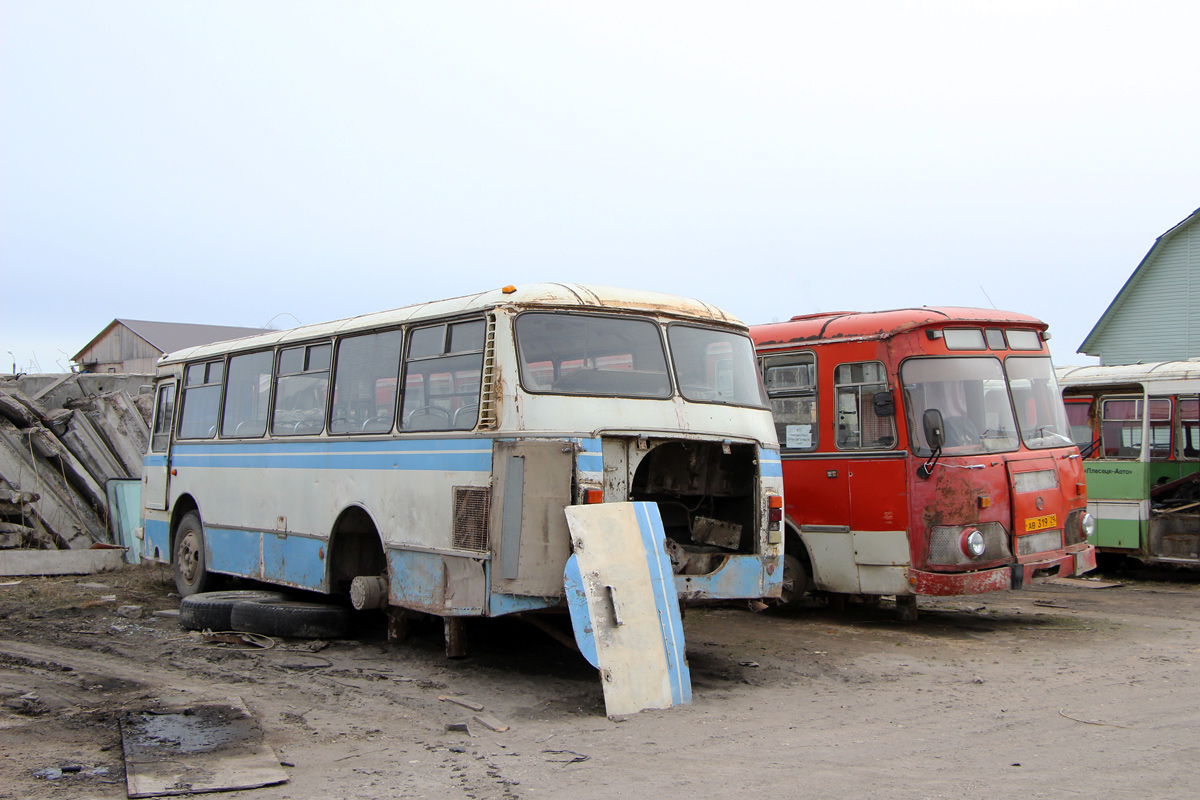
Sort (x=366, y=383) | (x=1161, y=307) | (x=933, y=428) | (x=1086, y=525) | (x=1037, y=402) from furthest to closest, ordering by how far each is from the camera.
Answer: (x=1161, y=307) → (x=1086, y=525) → (x=1037, y=402) → (x=933, y=428) → (x=366, y=383)

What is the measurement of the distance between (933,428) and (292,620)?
579cm

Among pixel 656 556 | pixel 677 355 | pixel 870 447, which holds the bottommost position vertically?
pixel 656 556

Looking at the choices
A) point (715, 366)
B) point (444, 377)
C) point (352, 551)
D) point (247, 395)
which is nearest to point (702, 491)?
point (715, 366)

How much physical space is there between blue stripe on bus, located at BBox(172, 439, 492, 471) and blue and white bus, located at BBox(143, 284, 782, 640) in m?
0.02

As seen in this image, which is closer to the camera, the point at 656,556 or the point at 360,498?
the point at 656,556

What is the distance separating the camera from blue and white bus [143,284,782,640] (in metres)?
7.21

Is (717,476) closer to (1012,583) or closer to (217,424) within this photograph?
(1012,583)

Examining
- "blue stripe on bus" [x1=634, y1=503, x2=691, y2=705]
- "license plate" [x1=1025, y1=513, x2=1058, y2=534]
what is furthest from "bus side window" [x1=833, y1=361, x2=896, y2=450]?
"blue stripe on bus" [x1=634, y1=503, x2=691, y2=705]

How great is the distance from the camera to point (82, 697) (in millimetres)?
7109

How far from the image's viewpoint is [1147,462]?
12.9 m

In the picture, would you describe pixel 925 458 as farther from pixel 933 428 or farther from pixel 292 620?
pixel 292 620

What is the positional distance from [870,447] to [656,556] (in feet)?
11.2

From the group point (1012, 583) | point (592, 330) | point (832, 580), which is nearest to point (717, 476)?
point (592, 330)

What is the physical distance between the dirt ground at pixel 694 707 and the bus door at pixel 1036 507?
0.85 metres
